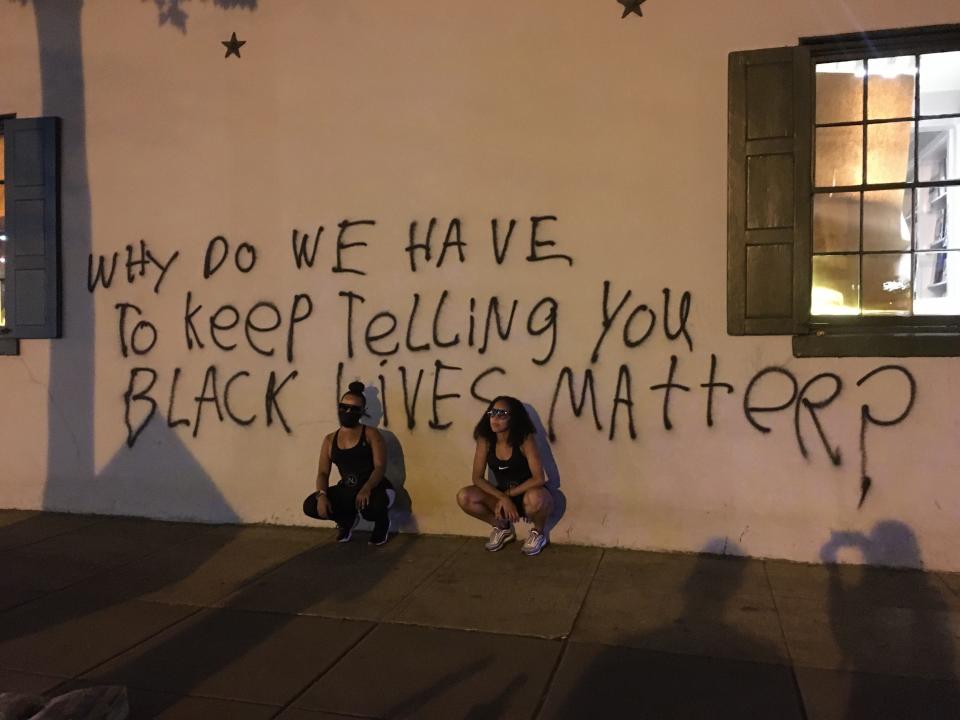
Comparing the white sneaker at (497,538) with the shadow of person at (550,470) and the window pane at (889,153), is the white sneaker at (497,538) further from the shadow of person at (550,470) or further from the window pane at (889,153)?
the window pane at (889,153)

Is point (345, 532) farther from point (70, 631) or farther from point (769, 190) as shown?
point (769, 190)

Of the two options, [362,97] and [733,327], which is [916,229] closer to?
[733,327]

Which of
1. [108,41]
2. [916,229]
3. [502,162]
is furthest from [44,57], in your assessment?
[916,229]

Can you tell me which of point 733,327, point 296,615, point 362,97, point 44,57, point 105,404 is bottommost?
point 296,615

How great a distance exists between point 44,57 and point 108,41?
63 cm

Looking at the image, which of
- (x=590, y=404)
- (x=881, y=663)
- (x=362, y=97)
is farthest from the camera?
(x=362, y=97)

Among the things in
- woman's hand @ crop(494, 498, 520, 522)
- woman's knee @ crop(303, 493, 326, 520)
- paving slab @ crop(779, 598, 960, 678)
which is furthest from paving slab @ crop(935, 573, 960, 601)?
woman's knee @ crop(303, 493, 326, 520)

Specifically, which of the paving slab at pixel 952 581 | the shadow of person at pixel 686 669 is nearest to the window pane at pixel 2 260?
the shadow of person at pixel 686 669

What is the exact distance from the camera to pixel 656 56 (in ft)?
17.0

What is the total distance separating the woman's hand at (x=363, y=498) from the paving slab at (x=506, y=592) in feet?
2.29

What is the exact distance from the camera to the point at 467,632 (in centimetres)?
395

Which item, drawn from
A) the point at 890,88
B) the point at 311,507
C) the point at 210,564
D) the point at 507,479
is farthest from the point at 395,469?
the point at 890,88

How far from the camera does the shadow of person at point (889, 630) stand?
324cm

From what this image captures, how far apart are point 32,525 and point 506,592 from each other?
4.02 metres
